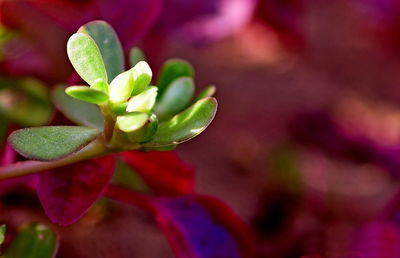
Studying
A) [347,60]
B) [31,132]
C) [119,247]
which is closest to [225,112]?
[347,60]

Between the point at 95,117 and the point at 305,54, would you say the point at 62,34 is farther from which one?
the point at 305,54

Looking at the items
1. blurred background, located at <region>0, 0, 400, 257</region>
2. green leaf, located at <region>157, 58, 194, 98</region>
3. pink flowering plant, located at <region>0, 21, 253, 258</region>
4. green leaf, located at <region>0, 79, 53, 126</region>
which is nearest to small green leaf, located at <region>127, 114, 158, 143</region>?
pink flowering plant, located at <region>0, 21, 253, 258</region>

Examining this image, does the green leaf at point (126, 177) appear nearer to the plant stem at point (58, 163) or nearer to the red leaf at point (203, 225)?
the red leaf at point (203, 225)

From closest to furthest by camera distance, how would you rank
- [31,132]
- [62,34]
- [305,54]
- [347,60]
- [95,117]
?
[31,132], [95,117], [62,34], [305,54], [347,60]

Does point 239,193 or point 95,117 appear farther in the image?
point 239,193

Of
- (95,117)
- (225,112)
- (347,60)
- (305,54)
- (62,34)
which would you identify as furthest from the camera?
(347,60)

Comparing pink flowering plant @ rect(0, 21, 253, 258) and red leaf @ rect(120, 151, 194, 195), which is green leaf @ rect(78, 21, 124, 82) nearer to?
pink flowering plant @ rect(0, 21, 253, 258)

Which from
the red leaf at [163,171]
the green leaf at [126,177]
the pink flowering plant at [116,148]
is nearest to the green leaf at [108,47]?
the pink flowering plant at [116,148]
